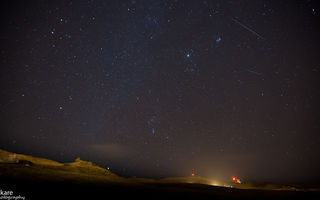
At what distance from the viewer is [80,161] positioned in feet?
102

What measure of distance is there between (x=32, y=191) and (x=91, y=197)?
8.48ft

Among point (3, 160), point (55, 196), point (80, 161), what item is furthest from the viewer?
point (80, 161)

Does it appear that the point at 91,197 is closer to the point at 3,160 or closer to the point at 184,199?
the point at 184,199

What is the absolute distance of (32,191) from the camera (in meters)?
7.64

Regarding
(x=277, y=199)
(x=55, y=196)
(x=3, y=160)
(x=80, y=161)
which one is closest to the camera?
(x=55, y=196)

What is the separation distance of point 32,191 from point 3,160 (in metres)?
16.7

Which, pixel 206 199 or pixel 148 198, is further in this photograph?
pixel 206 199

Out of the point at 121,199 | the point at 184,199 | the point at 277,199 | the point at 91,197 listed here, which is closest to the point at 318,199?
the point at 277,199

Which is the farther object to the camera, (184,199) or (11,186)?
(184,199)

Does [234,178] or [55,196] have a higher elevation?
[55,196]

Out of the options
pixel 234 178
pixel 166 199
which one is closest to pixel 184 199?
pixel 166 199

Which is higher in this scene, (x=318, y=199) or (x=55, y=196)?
(x=55, y=196)

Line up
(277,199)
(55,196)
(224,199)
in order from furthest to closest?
1. (277,199)
2. (224,199)
3. (55,196)

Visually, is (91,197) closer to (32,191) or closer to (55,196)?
(55,196)
